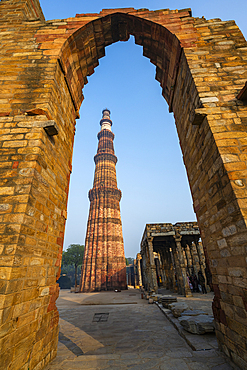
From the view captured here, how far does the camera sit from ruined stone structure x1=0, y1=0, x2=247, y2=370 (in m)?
2.35

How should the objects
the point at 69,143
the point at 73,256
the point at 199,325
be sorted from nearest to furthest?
the point at 199,325, the point at 69,143, the point at 73,256

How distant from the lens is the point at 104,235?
69.6 feet

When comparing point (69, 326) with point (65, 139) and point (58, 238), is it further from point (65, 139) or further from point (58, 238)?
point (65, 139)

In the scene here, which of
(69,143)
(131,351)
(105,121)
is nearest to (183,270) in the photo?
(131,351)

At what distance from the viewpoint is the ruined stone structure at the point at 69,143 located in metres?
2.35

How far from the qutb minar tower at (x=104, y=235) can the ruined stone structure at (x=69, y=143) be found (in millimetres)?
17758

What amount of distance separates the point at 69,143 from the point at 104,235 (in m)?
18.0

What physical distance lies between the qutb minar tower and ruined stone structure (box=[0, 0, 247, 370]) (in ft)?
58.3

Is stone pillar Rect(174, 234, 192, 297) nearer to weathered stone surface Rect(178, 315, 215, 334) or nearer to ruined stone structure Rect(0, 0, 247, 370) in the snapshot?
weathered stone surface Rect(178, 315, 215, 334)

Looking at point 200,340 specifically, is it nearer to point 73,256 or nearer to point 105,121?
point 73,256

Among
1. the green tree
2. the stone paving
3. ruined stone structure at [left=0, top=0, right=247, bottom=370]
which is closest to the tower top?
the green tree

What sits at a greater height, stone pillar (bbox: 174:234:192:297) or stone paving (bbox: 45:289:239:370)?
stone pillar (bbox: 174:234:192:297)

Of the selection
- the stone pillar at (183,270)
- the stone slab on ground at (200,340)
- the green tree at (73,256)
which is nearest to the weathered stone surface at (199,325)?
the stone slab on ground at (200,340)

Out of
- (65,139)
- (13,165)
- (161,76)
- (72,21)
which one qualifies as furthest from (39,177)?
(161,76)
